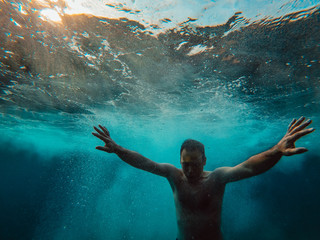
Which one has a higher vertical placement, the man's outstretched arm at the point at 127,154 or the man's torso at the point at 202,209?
the man's outstretched arm at the point at 127,154

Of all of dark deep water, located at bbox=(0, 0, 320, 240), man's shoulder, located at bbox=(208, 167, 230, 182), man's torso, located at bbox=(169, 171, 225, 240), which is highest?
dark deep water, located at bbox=(0, 0, 320, 240)

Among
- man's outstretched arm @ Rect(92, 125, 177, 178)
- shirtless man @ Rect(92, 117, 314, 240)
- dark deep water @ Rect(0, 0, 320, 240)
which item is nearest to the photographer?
shirtless man @ Rect(92, 117, 314, 240)

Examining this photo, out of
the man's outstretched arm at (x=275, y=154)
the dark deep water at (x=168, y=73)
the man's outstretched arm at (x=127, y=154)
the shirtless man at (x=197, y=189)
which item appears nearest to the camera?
the man's outstretched arm at (x=275, y=154)

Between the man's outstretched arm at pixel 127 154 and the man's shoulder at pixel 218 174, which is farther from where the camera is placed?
the man's outstretched arm at pixel 127 154

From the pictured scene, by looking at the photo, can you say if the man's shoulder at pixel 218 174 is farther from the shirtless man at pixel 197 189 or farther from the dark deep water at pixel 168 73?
the dark deep water at pixel 168 73

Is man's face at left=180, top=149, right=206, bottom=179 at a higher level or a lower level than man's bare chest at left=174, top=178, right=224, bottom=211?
higher

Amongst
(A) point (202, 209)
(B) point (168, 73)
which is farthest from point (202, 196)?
(B) point (168, 73)

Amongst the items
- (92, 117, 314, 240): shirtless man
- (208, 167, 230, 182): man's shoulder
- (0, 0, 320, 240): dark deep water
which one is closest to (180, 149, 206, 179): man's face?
(92, 117, 314, 240): shirtless man

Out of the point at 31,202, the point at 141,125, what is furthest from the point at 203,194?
the point at 31,202

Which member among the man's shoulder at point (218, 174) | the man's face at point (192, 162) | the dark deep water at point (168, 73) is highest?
the dark deep water at point (168, 73)

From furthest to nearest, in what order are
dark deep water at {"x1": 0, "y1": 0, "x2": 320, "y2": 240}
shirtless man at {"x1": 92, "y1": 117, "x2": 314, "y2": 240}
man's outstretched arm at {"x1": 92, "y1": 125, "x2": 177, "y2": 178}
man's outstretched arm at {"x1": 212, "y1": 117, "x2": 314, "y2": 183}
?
1. dark deep water at {"x1": 0, "y1": 0, "x2": 320, "y2": 240}
2. man's outstretched arm at {"x1": 92, "y1": 125, "x2": 177, "y2": 178}
3. shirtless man at {"x1": 92, "y1": 117, "x2": 314, "y2": 240}
4. man's outstretched arm at {"x1": 212, "y1": 117, "x2": 314, "y2": 183}

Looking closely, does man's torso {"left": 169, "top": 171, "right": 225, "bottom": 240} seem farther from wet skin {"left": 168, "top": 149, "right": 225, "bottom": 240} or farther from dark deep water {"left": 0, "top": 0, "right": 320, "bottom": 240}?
dark deep water {"left": 0, "top": 0, "right": 320, "bottom": 240}

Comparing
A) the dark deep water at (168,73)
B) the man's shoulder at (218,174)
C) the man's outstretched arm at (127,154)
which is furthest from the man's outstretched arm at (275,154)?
the dark deep water at (168,73)

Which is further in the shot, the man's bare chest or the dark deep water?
the dark deep water
